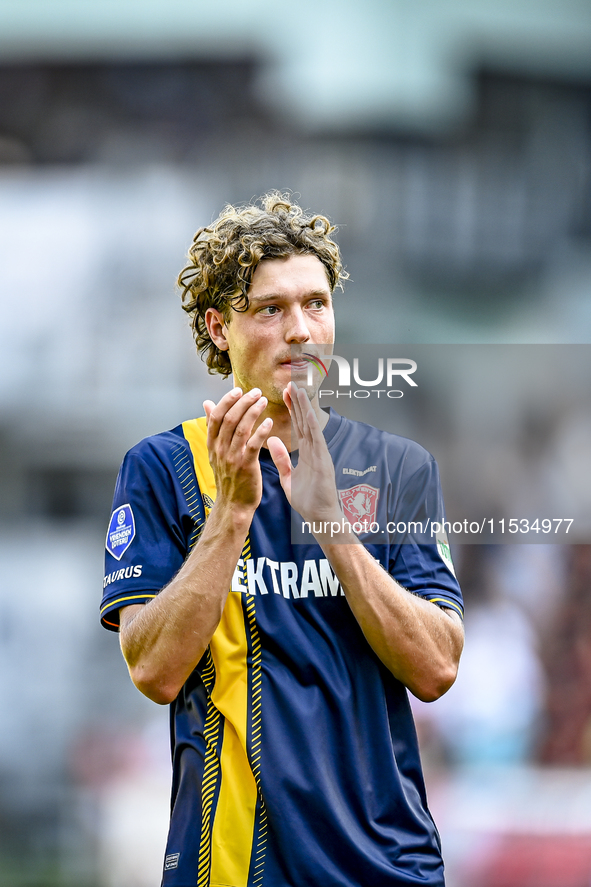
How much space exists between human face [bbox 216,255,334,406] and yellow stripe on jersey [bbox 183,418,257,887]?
50 centimetres

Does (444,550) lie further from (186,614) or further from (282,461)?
(186,614)

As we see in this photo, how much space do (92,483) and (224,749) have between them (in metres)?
3.13

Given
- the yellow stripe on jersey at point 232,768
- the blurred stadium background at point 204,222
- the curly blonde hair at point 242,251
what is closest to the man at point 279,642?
the yellow stripe on jersey at point 232,768

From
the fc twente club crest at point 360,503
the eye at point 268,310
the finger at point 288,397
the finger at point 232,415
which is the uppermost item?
the eye at point 268,310

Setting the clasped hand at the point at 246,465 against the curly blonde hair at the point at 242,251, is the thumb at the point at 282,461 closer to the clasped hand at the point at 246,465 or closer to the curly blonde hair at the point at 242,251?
the clasped hand at the point at 246,465

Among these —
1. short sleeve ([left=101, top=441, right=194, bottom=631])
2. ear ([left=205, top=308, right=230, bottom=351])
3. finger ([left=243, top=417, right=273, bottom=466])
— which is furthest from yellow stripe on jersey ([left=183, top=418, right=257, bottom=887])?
ear ([left=205, top=308, right=230, bottom=351])

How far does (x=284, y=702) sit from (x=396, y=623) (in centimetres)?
26

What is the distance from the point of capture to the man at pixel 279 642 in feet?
5.42

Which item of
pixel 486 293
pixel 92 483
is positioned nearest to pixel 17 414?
pixel 92 483

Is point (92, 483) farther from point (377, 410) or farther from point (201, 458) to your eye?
point (201, 458)

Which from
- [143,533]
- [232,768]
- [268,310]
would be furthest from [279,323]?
[232,768]

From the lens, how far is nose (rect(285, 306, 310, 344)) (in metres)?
1.94

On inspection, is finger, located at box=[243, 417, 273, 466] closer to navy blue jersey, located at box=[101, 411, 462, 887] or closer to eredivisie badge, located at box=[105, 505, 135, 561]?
navy blue jersey, located at box=[101, 411, 462, 887]

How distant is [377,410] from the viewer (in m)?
2.45
